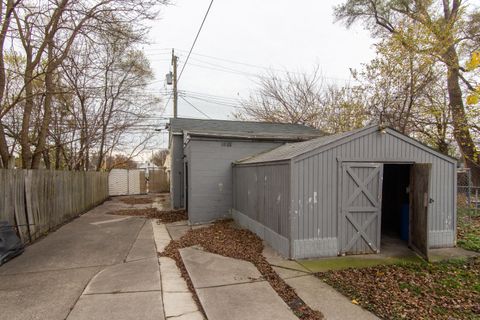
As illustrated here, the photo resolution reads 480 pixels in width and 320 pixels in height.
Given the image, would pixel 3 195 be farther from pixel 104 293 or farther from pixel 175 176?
pixel 175 176

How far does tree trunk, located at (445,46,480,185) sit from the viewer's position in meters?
11.1

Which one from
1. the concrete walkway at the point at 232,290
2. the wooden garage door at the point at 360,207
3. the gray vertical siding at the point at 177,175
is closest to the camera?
the concrete walkway at the point at 232,290

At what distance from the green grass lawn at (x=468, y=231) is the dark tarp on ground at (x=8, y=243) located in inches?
372

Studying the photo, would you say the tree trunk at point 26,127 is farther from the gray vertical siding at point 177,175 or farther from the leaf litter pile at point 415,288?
the leaf litter pile at point 415,288

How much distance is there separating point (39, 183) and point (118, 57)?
9.16 m

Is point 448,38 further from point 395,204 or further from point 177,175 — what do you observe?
point 177,175

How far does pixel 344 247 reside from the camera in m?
5.91

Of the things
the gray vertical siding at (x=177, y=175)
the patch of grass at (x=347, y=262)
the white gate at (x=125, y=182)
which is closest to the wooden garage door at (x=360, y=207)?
the patch of grass at (x=347, y=262)

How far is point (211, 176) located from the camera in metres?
9.97

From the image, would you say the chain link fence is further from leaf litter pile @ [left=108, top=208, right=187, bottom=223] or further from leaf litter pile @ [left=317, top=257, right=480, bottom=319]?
leaf litter pile @ [left=108, top=208, right=187, bottom=223]

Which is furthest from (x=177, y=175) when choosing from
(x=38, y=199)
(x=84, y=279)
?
(x=84, y=279)

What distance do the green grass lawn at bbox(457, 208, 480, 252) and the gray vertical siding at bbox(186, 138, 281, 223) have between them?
624cm

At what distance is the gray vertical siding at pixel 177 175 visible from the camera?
43.0 feet

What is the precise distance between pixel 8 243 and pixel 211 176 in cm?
554
